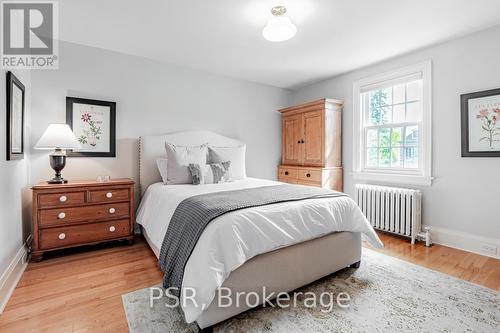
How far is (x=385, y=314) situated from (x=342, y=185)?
102 inches

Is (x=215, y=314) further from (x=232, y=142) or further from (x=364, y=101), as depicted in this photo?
(x=364, y=101)

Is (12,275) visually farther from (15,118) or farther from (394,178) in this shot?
(394,178)

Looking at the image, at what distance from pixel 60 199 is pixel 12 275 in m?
0.74

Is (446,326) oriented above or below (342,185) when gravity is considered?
below

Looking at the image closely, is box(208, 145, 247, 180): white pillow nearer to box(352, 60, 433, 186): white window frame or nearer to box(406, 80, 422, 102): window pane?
box(352, 60, 433, 186): white window frame

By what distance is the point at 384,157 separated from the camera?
359 cm

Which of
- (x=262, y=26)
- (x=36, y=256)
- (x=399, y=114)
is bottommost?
(x=36, y=256)

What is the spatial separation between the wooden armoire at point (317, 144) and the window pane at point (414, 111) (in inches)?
37.4

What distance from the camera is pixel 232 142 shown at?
13.1 ft

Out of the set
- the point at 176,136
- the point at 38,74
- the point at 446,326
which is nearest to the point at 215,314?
the point at 446,326

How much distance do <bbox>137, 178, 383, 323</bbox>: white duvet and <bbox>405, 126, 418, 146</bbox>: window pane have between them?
1701 millimetres

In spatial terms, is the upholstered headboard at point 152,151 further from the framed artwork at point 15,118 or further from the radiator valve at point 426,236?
the radiator valve at point 426,236

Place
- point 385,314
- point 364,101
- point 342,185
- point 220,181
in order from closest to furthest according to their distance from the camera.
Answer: point 385,314
point 220,181
point 364,101
point 342,185

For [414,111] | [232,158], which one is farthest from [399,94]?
[232,158]
